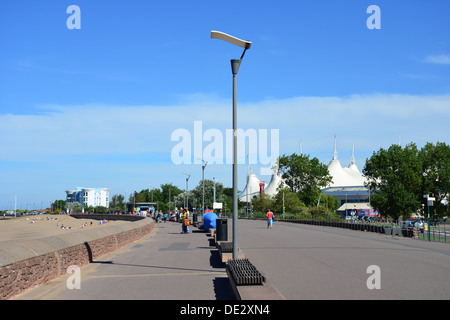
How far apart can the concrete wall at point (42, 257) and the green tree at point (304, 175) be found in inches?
3785

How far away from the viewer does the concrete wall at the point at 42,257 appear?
908 centimetres

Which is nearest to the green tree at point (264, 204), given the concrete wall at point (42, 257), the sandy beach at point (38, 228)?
the sandy beach at point (38, 228)

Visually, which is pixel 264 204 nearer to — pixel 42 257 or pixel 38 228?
pixel 38 228

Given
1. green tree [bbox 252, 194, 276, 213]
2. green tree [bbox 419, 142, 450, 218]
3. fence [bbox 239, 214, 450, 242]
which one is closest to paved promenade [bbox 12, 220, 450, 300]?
fence [bbox 239, 214, 450, 242]

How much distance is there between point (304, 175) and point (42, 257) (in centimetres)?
10398

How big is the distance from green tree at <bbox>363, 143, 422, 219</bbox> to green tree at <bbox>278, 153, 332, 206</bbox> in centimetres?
2539

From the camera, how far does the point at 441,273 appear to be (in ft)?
40.5

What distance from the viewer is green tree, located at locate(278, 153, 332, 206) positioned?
111 meters

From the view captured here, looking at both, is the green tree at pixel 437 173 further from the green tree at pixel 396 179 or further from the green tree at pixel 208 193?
the green tree at pixel 208 193

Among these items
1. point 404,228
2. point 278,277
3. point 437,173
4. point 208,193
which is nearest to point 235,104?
point 278,277

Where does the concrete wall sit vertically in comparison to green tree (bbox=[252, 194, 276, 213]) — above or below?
above

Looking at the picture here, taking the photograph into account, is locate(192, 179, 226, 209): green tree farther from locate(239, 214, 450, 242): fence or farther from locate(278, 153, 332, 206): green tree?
locate(239, 214, 450, 242): fence

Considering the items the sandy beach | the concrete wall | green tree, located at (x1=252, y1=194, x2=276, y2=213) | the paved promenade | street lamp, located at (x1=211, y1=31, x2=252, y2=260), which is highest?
street lamp, located at (x1=211, y1=31, x2=252, y2=260)
